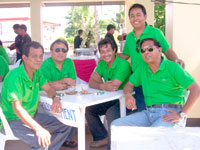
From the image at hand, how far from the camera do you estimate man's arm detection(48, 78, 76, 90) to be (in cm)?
284

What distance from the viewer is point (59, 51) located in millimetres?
3000

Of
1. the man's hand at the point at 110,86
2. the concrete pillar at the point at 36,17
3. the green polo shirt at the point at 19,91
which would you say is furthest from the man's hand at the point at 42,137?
the concrete pillar at the point at 36,17

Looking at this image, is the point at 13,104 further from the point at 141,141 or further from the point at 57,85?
the point at 141,141

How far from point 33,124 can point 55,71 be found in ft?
3.24

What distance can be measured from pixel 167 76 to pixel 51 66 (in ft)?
4.46

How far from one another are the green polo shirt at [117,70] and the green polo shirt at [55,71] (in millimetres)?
351

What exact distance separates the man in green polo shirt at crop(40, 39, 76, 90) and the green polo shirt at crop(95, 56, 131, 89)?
0.35 metres

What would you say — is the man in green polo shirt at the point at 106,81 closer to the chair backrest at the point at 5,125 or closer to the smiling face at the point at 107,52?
the smiling face at the point at 107,52

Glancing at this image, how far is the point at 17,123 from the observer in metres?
2.36

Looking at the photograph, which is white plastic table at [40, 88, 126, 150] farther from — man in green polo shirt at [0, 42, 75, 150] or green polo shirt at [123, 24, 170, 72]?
green polo shirt at [123, 24, 170, 72]

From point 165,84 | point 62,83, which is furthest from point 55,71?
point 165,84

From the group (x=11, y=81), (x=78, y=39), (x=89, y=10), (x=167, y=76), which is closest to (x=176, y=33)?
(x=167, y=76)

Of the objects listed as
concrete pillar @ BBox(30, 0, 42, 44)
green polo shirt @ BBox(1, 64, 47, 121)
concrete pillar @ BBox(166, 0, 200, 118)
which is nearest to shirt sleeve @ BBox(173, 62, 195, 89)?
concrete pillar @ BBox(166, 0, 200, 118)

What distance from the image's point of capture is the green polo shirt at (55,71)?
3041 millimetres
